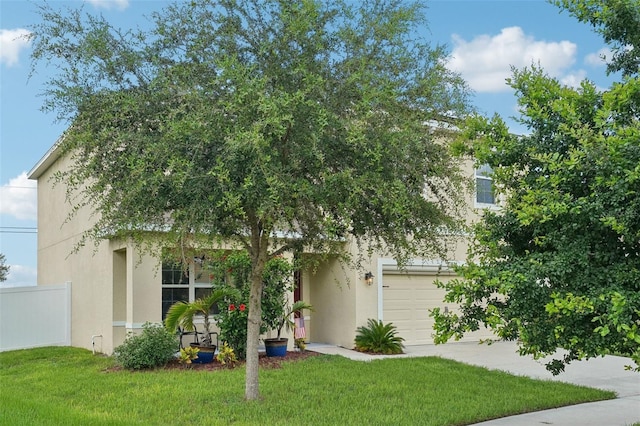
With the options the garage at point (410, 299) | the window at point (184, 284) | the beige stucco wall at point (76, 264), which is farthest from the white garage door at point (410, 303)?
the beige stucco wall at point (76, 264)

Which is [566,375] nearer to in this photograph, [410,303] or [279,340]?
[410,303]

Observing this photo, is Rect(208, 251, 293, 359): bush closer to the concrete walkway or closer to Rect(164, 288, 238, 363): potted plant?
Rect(164, 288, 238, 363): potted plant

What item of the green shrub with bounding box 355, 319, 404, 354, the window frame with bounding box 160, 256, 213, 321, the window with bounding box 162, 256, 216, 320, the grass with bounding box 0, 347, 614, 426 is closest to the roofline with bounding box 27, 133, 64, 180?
the window with bounding box 162, 256, 216, 320

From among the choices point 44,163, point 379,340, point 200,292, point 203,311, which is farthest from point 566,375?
point 44,163

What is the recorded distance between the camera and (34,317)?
63.4 feet

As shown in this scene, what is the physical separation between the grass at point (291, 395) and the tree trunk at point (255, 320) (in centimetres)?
26

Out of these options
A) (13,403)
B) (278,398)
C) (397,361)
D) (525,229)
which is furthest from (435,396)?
(13,403)

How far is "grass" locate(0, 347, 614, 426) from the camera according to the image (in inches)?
354

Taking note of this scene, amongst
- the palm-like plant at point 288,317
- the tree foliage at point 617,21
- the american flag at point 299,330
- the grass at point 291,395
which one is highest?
the tree foliage at point 617,21

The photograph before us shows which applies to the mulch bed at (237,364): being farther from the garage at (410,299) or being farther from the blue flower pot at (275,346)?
the garage at (410,299)

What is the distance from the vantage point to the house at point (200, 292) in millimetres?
14891

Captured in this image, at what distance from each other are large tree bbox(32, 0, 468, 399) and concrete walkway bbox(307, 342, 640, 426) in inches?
129

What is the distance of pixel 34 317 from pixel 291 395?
11.9 metres

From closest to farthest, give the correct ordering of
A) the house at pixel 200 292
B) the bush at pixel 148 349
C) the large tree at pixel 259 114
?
the large tree at pixel 259 114 → the bush at pixel 148 349 → the house at pixel 200 292
